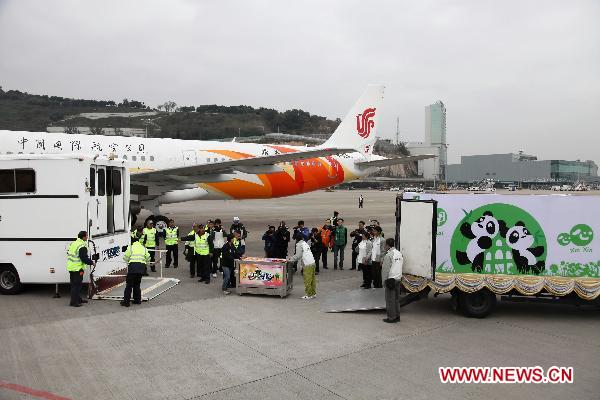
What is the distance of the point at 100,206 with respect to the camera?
11.6 metres

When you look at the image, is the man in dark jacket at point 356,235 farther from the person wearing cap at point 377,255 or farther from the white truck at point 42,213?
the white truck at point 42,213

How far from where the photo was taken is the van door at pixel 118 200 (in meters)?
12.4

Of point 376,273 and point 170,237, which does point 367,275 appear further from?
point 170,237

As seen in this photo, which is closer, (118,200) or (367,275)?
(367,275)

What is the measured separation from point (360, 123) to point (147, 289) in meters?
21.1

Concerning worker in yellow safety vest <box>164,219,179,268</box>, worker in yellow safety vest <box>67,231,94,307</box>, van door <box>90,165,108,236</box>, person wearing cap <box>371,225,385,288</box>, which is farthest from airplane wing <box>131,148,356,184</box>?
worker in yellow safety vest <box>67,231,94,307</box>

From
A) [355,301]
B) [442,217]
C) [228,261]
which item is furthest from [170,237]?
[442,217]

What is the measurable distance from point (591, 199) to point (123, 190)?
10961mm

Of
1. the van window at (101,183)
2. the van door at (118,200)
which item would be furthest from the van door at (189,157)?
the van window at (101,183)

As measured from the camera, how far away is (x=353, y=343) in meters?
8.01

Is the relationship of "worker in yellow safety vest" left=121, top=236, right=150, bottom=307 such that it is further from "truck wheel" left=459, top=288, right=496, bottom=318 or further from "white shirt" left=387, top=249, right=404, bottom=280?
"truck wheel" left=459, top=288, right=496, bottom=318

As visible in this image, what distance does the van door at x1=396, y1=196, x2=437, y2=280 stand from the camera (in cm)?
972

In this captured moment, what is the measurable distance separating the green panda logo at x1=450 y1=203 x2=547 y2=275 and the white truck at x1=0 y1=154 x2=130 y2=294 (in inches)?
316

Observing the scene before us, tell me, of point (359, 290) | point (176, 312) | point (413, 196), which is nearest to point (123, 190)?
point (176, 312)
